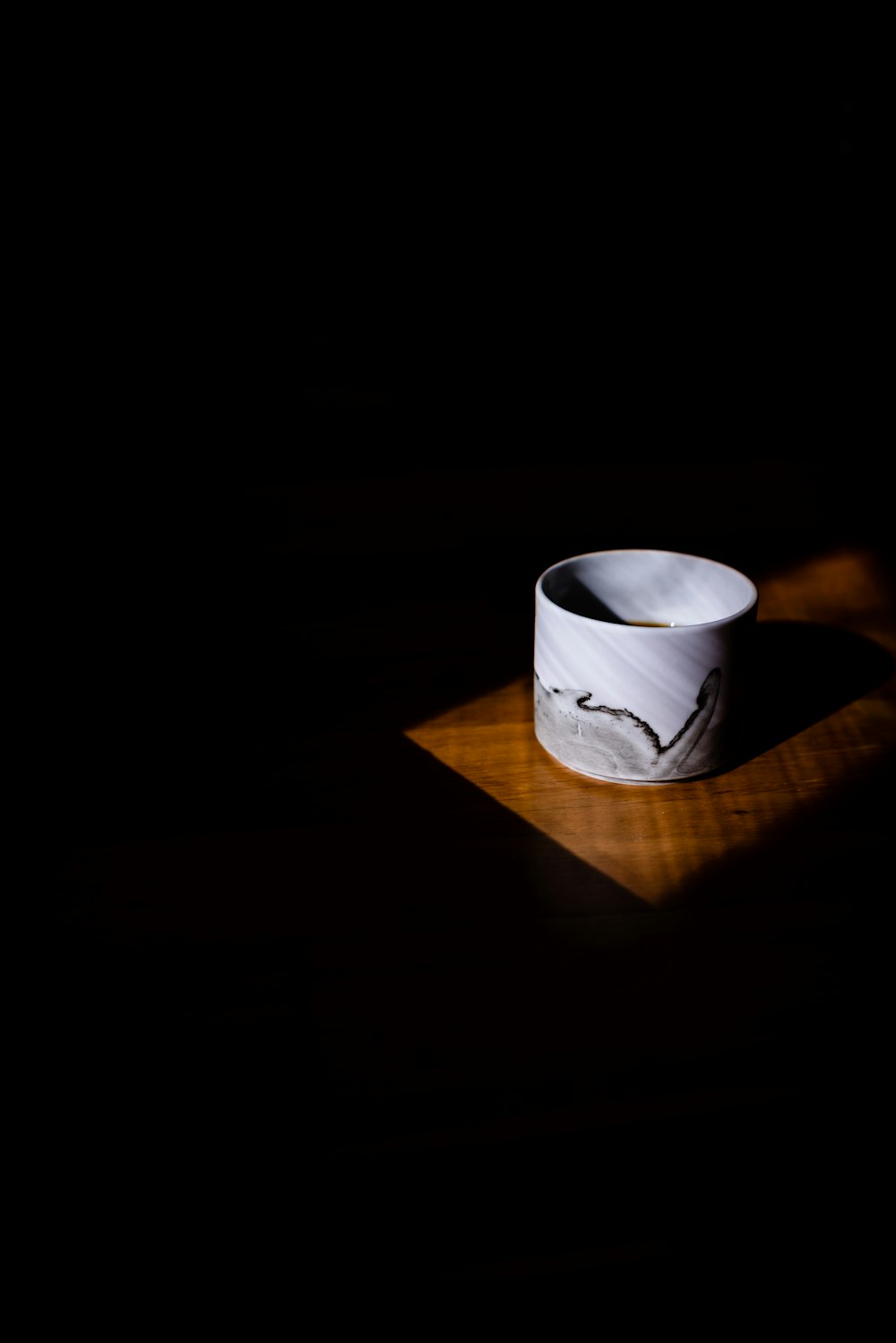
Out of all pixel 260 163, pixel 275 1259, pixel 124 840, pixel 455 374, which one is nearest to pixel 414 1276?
pixel 275 1259

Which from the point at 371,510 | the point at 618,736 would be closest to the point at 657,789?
the point at 618,736

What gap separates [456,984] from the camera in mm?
485

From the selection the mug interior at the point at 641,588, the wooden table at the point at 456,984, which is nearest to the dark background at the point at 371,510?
the wooden table at the point at 456,984

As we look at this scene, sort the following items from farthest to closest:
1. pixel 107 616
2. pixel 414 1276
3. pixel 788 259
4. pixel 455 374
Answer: pixel 788 259, pixel 455 374, pixel 107 616, pixel 414 1276

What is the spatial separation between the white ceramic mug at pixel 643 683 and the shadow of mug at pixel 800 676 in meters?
Result: 0.04

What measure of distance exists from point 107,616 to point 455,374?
76 centimetres

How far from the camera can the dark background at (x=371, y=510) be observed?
0.40m

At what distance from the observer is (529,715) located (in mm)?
715

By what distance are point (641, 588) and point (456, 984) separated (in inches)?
12.5

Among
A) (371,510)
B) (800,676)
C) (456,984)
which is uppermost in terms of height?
(371,510)

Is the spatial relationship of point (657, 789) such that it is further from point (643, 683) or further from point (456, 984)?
point (456, 984)

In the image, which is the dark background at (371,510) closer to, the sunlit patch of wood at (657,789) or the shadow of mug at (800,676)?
the sunlit patch of wood at (657,789)

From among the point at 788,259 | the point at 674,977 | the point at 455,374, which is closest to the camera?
the point at 674,977

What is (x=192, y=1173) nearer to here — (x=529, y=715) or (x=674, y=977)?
(x=674, y=977)
